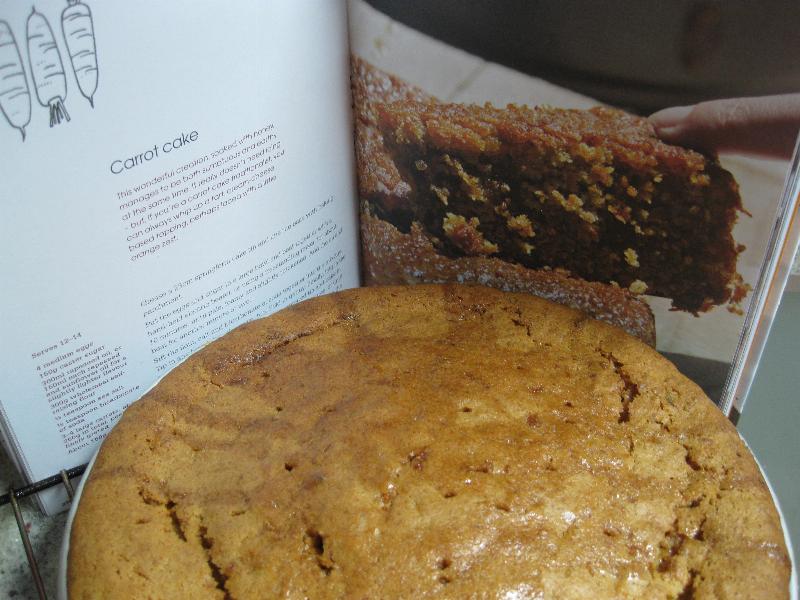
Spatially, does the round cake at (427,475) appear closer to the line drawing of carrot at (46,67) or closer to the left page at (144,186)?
the left page at (144,186)

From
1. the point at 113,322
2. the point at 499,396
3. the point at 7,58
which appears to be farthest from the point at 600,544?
the point at 7,58

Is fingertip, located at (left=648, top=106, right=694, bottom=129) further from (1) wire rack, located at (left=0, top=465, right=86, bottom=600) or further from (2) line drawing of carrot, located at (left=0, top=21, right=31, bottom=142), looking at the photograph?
(1) wire rack, located at (left=0, top=465, right=86, bottom=600)

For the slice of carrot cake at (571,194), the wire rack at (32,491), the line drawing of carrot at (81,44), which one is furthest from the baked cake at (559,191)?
the wire rack at (32,491)

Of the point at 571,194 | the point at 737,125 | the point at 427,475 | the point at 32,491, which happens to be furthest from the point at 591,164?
the point at 32,491

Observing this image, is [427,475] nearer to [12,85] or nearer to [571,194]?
[571,194]


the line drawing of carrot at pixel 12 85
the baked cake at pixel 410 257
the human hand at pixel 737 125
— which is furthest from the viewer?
the baked cake at pixel 410 257

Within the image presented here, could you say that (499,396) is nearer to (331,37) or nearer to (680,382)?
(680,382)
